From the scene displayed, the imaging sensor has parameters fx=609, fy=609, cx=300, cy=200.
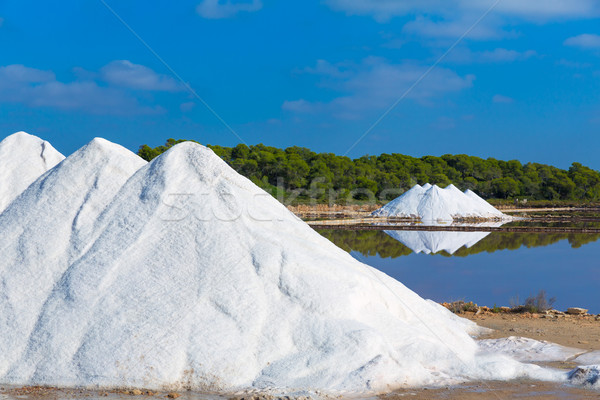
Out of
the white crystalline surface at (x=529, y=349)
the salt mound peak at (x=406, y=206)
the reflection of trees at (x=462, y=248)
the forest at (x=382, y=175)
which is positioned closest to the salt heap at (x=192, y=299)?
the white crystalline surface at (x=529, y=349)

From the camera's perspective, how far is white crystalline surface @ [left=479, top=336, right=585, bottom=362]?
221 inches

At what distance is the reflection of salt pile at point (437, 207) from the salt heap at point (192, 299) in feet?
76.7

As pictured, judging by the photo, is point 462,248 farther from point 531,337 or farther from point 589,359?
point 589,359

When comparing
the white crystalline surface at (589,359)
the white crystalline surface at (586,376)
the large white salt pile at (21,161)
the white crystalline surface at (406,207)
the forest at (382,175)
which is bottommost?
the white crystalline surface at (589,359)

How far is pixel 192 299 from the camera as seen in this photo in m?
4.88

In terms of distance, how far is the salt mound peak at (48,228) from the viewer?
494 centimetres

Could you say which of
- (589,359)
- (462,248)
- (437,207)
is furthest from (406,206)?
(589,359)

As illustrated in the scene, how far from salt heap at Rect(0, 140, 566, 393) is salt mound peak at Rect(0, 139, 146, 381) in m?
0.01

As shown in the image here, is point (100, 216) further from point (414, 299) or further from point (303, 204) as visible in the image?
point (303, 204)

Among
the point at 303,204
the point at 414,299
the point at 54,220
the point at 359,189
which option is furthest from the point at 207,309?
the point at 359,189

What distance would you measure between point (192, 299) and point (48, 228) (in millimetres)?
1669

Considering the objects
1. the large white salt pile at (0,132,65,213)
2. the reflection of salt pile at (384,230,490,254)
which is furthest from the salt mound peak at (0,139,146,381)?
the reflection of salt pile at (384,230,490,254)

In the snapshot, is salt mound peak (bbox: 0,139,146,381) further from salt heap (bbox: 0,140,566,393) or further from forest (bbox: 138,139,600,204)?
forest (bbox: 138,139,600,204)

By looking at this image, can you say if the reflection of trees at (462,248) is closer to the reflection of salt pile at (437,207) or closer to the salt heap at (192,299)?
the reflection of salt pile at (437,207)
